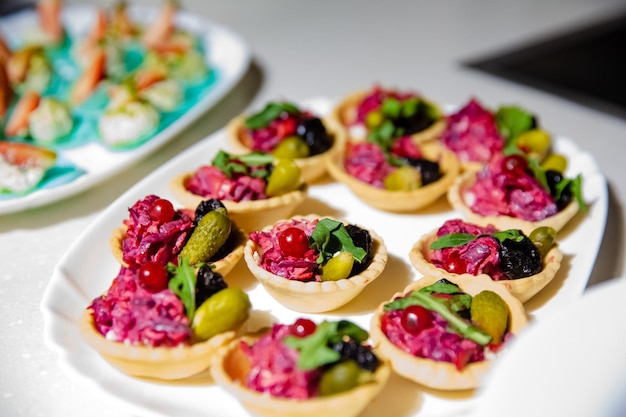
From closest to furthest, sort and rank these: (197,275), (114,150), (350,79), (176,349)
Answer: (176,349) < (197,275) < (114,150) < (350,79)

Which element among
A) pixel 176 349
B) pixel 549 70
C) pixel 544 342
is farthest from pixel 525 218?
pixel 549 70

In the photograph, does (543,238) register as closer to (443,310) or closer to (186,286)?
(443,310)

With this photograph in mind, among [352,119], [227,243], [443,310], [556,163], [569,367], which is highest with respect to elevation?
[569,367]

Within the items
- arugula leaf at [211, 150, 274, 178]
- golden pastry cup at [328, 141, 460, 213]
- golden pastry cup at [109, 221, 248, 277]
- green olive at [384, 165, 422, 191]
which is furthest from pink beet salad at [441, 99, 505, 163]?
golden pastry cup at [109, 221, 248, 277]

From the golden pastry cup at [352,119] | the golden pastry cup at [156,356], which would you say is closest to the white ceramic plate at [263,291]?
the golden pastry cup at [156,356]

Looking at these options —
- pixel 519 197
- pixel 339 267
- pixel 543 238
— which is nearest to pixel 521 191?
pixel 519 197

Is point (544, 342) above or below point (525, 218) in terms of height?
above

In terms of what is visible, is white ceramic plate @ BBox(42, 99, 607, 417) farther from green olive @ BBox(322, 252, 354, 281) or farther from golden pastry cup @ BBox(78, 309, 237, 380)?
green olive @ BBox(322, 252, 354, 281)

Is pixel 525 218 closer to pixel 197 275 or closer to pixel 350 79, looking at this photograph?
pixel 197 275
